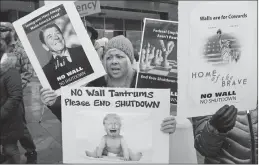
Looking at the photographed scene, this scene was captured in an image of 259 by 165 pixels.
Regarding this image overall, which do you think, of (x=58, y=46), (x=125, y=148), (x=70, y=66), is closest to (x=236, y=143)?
(x=125, y=148)

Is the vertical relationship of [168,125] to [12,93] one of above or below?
below

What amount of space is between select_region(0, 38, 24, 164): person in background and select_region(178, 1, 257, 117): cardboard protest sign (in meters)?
0.92

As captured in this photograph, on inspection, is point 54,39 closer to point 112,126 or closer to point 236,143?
point 112,126

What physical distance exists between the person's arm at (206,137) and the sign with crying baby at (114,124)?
31cm

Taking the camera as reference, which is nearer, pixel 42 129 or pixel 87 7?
pixel 87 7

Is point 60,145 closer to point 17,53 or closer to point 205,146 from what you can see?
point 17,53

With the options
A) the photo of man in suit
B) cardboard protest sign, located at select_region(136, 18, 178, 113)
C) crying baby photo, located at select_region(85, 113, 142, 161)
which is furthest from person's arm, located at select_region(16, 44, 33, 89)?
cardboard protest sign, located at select_region(136, 18, 178, 113)

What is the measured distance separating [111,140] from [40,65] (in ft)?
1.77

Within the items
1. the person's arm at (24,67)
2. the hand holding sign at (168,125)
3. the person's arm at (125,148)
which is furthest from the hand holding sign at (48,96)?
the hand holding sign at (168,125)

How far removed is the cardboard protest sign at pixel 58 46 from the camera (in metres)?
1.51

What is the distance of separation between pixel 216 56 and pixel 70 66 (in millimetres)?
762

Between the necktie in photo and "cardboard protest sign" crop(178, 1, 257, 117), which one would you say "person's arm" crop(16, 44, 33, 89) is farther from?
"cardboard protest sign" crop(178, 1, 257, 117)

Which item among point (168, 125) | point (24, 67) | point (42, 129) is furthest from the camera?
point (42, 129)

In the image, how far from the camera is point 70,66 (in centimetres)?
155
